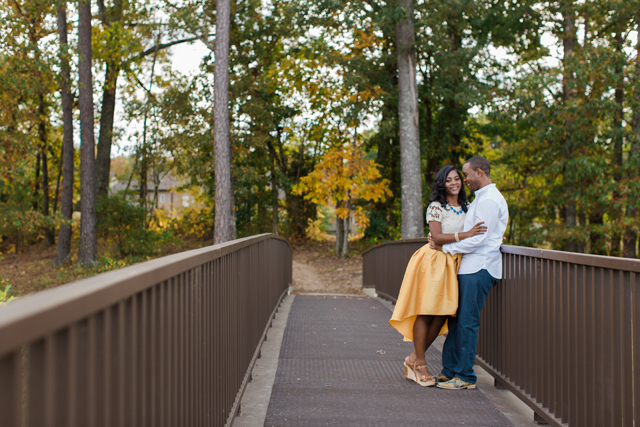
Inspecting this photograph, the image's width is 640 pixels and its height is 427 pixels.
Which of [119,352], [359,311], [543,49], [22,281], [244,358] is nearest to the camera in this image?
[119,352]

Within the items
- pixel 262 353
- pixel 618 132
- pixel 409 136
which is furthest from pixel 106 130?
pixel 262 353

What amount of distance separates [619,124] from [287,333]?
14.4 metres

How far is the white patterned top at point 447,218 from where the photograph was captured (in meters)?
3.91

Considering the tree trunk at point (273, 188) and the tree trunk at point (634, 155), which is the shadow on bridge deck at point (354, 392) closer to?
the tree trunk at point (634, 155)

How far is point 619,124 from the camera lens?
15.9 meters

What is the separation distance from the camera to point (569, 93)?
48.7 feet

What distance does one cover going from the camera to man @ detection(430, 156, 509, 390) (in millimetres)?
3688

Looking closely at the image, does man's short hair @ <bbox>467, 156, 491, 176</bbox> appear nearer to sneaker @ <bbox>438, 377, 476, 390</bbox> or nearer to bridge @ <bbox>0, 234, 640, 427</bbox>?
bridge @ <bbox>0, 234, 640, 427</bbox>

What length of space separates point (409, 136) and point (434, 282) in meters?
10.5

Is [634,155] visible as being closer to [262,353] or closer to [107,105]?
[262,353]

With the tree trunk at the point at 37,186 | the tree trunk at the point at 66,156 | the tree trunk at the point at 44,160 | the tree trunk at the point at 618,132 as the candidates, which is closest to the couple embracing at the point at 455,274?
the tree trunk at the point at 618,132

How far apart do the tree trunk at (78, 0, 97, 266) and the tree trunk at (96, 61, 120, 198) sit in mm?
3501

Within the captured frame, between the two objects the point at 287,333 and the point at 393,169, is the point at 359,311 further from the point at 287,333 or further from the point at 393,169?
the point at 393,169

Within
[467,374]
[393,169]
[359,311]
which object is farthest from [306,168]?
[467,374]
